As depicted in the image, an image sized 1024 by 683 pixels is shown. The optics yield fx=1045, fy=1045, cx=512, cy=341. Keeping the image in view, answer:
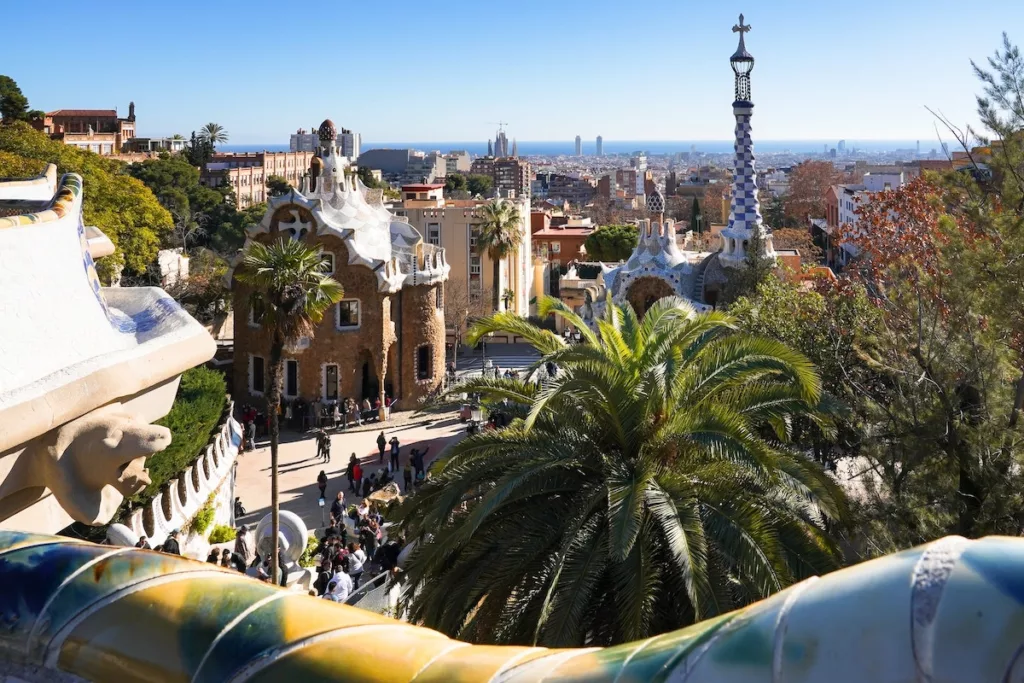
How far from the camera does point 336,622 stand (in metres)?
2.57

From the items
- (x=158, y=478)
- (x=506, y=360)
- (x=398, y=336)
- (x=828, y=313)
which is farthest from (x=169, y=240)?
(x=828, y=313)

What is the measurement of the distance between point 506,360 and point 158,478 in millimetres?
25496

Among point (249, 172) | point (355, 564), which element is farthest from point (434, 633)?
point (249, 172)

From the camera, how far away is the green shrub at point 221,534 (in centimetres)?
1756

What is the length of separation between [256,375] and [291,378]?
113cm

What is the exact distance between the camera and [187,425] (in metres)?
17.7

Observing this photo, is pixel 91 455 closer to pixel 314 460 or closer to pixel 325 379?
pixel 314 460

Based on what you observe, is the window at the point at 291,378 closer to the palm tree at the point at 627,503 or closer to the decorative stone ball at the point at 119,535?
the decorative stone ball at the point at 119,535

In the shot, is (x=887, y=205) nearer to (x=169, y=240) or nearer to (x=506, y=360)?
(x=506, y=360)

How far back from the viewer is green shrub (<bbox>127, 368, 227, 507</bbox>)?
1550 cm

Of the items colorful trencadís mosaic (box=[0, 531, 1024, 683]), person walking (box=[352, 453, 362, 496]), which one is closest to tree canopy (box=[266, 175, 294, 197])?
person walking (box=[352, 453, 362, 496])

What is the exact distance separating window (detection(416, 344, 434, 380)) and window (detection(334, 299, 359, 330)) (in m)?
2.32

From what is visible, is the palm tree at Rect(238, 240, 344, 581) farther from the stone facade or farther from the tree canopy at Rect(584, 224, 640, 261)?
the tree canopy at Rect(584, 224, 640, 261)

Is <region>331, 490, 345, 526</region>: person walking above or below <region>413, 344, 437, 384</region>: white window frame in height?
below
